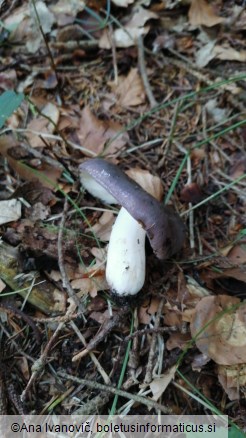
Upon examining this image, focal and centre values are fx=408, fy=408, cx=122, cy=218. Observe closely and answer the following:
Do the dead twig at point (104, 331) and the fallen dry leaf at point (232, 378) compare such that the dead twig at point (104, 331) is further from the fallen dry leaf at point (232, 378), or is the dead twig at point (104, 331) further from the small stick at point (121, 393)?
the fallen dry leaf at point (232, 378)

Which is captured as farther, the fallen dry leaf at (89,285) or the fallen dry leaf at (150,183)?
the fallen dry leaf at (150,183)

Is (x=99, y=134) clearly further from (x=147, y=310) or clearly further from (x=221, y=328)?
(x=221, y=328)

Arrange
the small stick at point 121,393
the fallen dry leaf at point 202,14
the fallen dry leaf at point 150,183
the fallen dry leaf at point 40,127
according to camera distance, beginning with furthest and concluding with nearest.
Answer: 1. the fallen dry leaf at point 202,14
2. the fallen dry leaf at point 40,127
3. the fallen dry leaf at point 150,183
4. the small stick at point 121,393

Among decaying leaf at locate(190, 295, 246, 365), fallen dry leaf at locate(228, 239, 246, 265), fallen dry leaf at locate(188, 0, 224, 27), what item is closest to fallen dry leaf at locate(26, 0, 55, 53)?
fallen dry leaf at locate(188, 0, 224, 27)

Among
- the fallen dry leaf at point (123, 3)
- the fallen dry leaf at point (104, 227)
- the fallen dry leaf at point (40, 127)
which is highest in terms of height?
the fallen dry leaf at point (123, 3)

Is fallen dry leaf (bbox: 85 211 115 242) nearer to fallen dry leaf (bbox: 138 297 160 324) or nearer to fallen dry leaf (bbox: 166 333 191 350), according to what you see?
fallen dry leaf (bbox: 138 297 160 324)

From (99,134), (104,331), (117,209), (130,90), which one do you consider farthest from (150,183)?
(104,331)

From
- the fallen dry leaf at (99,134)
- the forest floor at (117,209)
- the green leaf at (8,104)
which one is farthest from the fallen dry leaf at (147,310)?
the green leaf at (8,104)

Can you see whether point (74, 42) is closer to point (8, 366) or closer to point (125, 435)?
point (8, 366)
